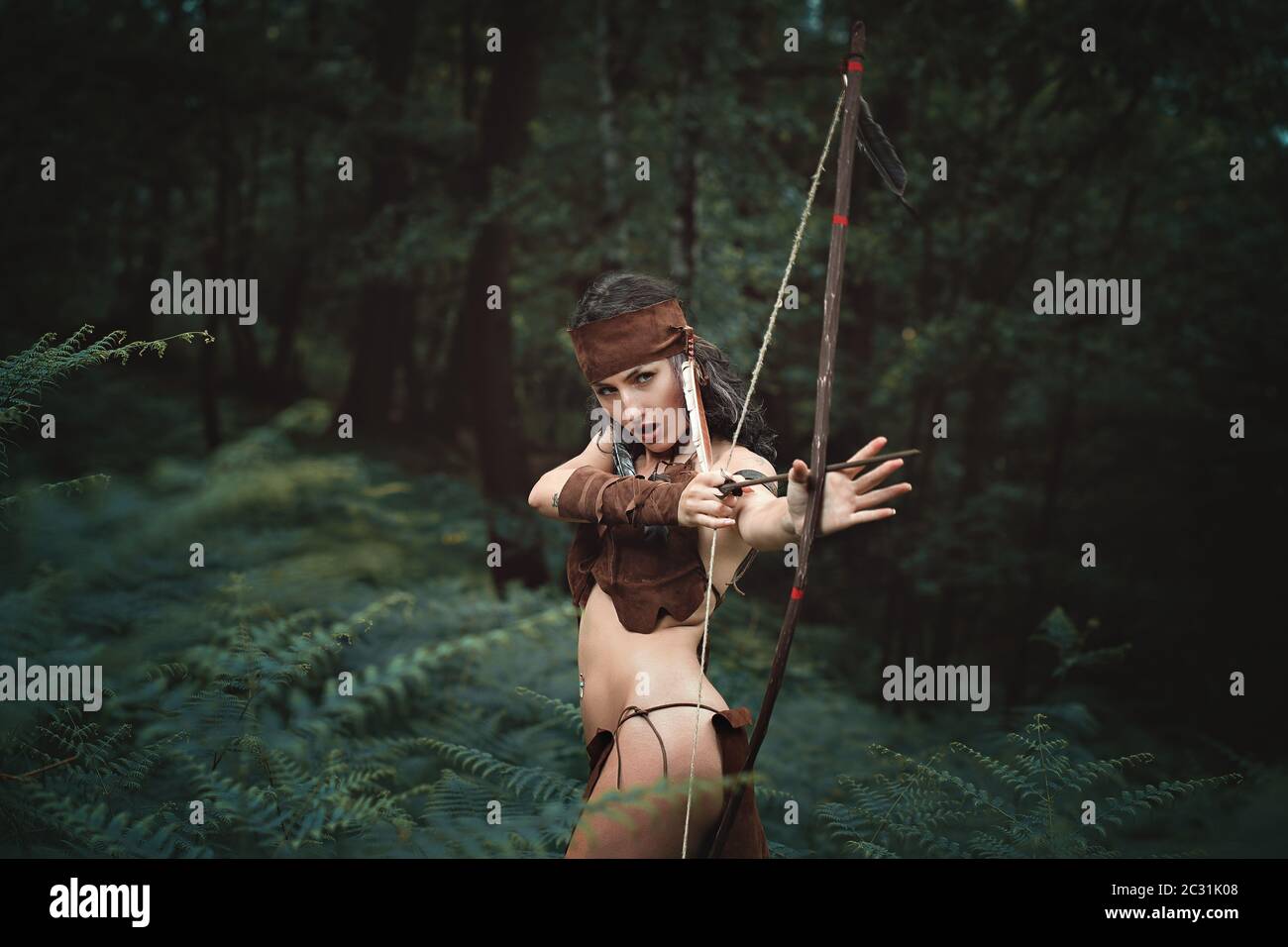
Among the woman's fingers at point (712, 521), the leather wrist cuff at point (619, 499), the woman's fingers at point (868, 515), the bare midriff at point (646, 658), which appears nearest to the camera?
the woman's fingers at point (868, 515)

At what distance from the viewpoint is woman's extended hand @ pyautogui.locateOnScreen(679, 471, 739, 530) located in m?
1.96

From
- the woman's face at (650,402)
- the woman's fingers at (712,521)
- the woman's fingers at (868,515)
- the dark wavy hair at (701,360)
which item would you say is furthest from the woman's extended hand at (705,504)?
the dark wavy hair at (701,360)

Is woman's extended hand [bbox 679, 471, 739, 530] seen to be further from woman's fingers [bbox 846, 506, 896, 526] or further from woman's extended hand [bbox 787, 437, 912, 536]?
woman's fingers [bbox 846, 506, 896, 526]

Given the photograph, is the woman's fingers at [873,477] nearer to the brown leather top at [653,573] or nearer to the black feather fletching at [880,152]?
the brown leather top at [653,573]

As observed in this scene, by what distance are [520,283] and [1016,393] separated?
630 centimetres

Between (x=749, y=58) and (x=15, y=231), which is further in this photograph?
(x=749, y=58)

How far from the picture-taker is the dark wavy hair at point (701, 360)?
2420mm

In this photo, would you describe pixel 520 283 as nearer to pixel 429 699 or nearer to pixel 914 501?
pixel 914 501

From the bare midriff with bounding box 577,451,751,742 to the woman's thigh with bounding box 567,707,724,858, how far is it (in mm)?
73

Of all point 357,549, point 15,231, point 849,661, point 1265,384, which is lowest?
point 849,661

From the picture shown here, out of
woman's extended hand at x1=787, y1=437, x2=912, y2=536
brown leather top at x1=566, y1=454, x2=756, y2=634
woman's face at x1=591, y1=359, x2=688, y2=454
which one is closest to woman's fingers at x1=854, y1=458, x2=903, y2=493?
woman's extended hand at x1=787, y1=437, x2=912, y2=536
